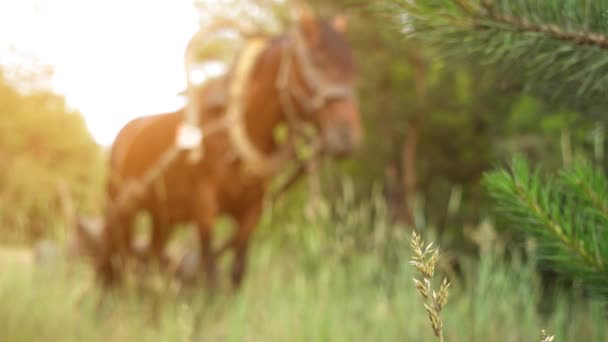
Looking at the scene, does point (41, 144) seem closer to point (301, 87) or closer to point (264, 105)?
point (264, 105)

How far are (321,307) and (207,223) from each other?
1309 millimetres

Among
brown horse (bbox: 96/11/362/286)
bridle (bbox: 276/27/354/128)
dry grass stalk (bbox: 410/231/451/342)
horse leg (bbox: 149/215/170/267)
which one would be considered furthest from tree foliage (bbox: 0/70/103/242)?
dry grass stalk (bbox: 410/231/451/342)

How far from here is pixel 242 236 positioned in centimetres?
425

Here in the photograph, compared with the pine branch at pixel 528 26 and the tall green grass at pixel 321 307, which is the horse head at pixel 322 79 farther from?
the pine branch at pixel 528 26

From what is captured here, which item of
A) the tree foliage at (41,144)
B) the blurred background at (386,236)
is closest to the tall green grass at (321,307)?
the blurred background at (386,236)

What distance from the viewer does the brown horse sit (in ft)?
12.7

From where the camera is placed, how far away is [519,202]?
34.2 inches

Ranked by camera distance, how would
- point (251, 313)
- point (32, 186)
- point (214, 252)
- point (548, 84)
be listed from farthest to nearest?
point (32, 186) < point (214, 252) < point (251, 313) < point (548, 84)

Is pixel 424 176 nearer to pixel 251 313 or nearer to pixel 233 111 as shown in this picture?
pixel 233 111

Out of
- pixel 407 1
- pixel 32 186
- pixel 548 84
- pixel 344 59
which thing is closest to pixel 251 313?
pixel 344 59

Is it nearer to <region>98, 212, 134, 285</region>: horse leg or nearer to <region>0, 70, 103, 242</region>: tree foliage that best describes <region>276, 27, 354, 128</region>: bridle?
<region>98, 212, 134, 285</region>: horse leg

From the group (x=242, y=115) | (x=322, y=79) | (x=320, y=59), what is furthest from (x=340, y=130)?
(x=242, y=115)

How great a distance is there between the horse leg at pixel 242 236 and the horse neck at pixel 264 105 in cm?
46

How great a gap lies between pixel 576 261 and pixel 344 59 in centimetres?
323
